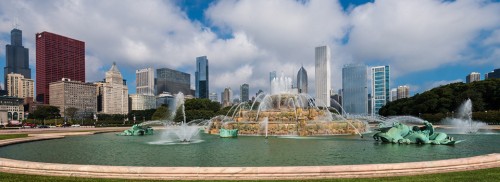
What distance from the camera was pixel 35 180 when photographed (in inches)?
420

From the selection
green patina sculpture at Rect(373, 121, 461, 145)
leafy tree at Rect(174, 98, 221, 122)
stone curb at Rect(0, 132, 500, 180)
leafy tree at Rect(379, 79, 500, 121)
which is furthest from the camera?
leafy tree at Rect(174, 98, 221, 122)

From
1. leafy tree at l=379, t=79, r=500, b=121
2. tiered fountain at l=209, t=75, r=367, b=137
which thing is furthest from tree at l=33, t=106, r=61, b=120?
leafy tree at l=379, t=79, r=500, b=121

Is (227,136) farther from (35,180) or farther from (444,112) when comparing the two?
(444,112)

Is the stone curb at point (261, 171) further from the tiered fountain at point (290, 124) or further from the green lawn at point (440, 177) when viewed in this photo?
the tiered fountain at point (290, 124)

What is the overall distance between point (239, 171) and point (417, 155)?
34.2ft

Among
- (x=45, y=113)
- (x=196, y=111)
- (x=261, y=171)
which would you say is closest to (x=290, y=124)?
(x=261, y=171)

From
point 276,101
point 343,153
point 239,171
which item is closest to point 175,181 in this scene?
point 239,171

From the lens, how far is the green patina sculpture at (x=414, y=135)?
2156 centimetres

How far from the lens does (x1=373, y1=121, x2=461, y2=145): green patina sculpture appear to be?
70.7ft

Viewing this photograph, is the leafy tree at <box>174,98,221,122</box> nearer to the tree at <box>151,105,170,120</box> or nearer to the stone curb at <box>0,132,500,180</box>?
the tree at <box>151,105,170,120</box>

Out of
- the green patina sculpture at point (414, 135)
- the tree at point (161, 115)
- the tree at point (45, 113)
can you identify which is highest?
the green patina sculpture at point (414, 135)

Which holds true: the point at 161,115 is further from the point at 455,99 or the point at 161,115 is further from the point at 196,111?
the point at 455,99

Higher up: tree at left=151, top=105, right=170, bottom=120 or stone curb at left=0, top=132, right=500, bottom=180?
stone curb at left=0, top=132, right=500, bottom=180

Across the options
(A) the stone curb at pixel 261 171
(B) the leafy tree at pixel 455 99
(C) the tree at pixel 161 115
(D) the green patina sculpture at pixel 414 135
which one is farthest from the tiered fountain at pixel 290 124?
(C) the tree at pixel 161 115
